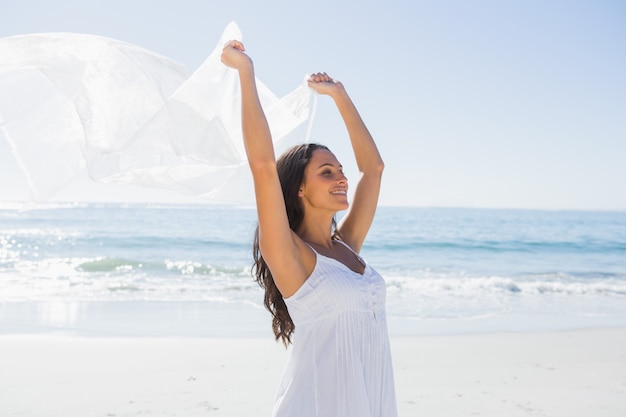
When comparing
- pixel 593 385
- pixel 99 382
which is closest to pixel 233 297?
pixel 99 382

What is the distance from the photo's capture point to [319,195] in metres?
2.86

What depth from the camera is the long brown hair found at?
2.91 meters

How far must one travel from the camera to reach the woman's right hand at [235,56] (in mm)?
2670

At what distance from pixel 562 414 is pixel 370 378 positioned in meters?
→ 3.63

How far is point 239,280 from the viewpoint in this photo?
15727 millimetres

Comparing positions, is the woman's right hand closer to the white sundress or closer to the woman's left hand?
the woman's left hand

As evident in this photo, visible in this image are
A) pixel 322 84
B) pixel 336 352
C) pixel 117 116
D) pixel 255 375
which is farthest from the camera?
pixel 255 375

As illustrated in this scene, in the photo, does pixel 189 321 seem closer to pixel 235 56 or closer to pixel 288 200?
pixel 288 200

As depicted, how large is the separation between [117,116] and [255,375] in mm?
4270

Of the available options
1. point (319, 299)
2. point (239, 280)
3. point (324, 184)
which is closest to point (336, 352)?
point (319, 299)

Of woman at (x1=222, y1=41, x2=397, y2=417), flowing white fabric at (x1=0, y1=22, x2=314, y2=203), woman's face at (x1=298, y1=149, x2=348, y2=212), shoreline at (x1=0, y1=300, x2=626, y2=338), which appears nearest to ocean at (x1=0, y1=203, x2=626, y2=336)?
shoreline at (x1=0, y1=300, x2=626, y2=338)

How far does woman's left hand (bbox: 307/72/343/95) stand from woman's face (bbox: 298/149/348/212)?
478 millimetres

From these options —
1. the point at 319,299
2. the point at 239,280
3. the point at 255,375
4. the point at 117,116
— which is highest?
the point at 117,116

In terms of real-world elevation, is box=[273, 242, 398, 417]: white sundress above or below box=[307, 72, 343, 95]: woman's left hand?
below
